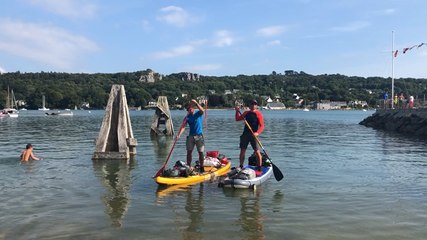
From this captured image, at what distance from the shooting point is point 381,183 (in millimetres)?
13539

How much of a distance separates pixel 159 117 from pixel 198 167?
21105 mm

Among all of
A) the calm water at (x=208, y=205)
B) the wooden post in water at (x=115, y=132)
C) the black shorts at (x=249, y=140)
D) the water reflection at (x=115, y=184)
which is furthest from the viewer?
the wooden post in water at (x=115, y=132)

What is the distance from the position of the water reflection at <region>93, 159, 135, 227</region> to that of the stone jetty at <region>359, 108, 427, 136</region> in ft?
90.8

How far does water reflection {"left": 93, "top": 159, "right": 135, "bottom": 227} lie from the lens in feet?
32.2

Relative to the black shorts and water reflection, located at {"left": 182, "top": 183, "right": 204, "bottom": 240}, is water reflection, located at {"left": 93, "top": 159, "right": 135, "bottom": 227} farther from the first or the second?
the black shorts

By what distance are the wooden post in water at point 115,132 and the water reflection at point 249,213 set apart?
25.3 ft

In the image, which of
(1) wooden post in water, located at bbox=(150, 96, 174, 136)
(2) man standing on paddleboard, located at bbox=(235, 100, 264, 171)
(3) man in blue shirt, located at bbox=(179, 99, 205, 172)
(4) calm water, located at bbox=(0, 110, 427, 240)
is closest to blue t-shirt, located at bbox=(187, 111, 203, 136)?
(3) man in blue shirt, located at bbox=(179, 99, 205, 172)

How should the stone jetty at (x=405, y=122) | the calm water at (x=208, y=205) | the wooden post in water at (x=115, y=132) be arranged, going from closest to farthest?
the calm water at (x=208, y=205)
the wooden post in water at (x=115, y=132)
the stone jetty at (x=405, y=122)

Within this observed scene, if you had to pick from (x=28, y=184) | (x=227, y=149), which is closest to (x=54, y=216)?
(x=28, y=184)

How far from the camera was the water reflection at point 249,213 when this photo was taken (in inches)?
327

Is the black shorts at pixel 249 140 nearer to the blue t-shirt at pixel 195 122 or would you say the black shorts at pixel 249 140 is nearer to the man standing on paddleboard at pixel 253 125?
the man standing on paddleboard at pixel 253 125

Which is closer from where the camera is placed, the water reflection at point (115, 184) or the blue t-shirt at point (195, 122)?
the water reflection at point (115, 184)

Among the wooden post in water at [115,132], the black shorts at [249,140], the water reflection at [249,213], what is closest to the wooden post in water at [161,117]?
the wooden post in water at [115,132]

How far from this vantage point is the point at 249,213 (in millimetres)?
9695
